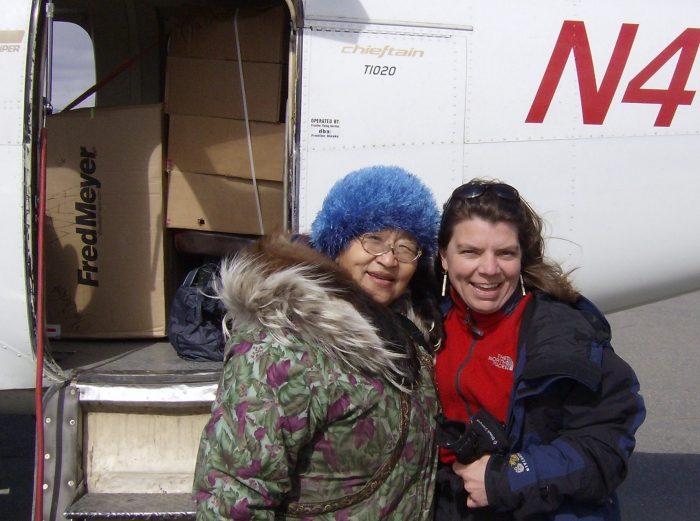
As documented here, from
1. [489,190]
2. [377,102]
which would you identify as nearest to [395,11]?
[377,102]

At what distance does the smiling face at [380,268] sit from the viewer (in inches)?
69.4

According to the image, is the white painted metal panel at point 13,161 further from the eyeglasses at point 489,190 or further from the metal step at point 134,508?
the eyeglasses at point 489,190

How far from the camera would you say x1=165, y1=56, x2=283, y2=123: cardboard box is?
3361 millimetres

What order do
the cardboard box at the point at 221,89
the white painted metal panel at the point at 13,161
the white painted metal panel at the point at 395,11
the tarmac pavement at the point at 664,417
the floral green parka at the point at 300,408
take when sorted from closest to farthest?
1. the floral green parka at the point at 300,408
2. the white painted metal panel at the point at 13,161
3. the white painted metal panel at the point at 395,11
4. the cardboard box at the point at 221,89
5. the tarmac pavement at the point at 664,417

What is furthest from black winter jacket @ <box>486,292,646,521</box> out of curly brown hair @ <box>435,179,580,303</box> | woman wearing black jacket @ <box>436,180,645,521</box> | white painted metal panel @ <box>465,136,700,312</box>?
white painted metal panel @ <box>465,136,700,312</box>

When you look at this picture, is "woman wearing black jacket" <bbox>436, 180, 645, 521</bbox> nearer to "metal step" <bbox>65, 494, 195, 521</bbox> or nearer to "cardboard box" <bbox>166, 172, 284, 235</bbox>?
"metal step" <bbox>65, 494, 195, 521</bbox>

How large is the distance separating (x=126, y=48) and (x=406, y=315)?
11.6 feet

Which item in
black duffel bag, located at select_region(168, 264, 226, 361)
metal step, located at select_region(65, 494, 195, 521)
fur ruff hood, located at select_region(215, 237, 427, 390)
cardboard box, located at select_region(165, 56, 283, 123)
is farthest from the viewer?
cardboard box, located at select_region(165, 56, 283, 123)

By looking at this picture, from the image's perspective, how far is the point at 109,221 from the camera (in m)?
3.41

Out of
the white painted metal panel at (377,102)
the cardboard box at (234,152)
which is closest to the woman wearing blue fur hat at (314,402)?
the white painted metal panel at (377,102)

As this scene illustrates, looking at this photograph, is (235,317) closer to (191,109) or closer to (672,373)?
(191,109)

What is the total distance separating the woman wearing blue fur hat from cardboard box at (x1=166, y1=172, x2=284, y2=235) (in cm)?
175

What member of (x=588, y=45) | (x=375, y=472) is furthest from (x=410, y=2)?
(x=375, y=472)

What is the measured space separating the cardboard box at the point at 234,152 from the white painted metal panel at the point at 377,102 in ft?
1.96
